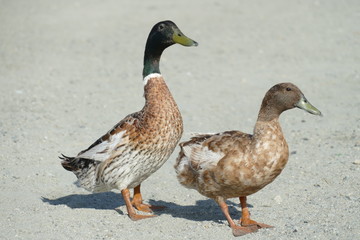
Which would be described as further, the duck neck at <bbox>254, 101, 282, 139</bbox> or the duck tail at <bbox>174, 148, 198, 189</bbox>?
the duck tail at <bbox>174, 148, 198, 189</bbox>

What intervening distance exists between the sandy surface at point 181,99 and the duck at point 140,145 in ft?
1.41

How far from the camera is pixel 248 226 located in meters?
6.59

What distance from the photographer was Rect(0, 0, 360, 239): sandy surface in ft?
22.7

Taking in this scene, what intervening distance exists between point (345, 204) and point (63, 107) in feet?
19.6

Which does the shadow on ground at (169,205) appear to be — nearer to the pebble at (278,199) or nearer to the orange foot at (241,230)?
the pebble at (278,199)

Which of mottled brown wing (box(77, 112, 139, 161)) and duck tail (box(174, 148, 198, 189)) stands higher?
mottled brown wing (box(77, 112, 139, 161))

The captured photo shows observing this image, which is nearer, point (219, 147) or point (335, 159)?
point (219, 147)

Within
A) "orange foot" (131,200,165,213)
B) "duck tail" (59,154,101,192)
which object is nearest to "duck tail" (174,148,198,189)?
"orange foot" (131,200,165,213)

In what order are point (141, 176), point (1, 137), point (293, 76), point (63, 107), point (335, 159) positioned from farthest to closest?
point (293, 76), point (63, 107), point (1, 137), point (335, 159), point (141, 176)

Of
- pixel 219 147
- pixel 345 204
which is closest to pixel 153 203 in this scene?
pixel 219 147

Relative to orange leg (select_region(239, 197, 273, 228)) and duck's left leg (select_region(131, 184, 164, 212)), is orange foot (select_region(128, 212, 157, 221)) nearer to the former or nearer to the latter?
duck's left leg (select_region(131, 184, 164, 212))

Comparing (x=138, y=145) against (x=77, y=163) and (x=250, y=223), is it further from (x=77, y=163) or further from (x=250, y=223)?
(x=250, y=223)

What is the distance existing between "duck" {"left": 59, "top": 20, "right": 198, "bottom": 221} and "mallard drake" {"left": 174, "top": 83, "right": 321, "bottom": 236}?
351 millimetres

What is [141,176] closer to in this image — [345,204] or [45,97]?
[345,204]
